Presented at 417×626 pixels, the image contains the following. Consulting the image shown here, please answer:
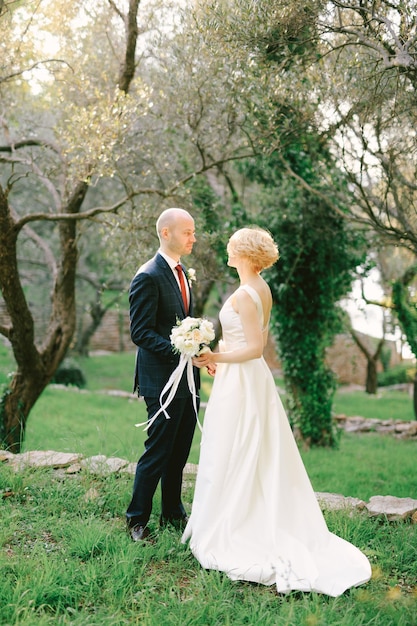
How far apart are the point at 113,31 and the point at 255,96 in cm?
347

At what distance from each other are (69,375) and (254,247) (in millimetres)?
15107

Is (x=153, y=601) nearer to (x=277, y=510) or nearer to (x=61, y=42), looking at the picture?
(x=277, y=510)

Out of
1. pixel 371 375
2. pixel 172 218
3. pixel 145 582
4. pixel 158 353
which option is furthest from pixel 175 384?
pixel 371 375

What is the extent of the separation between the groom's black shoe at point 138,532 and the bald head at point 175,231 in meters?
2.02

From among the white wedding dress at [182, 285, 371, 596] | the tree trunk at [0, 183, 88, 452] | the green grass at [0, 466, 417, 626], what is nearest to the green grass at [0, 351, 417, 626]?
the green grass at [0, 466, 417, 626]

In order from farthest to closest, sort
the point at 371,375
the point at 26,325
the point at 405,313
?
1. the point at 371,375
2. the point at 405,313
3. the point at 26,325

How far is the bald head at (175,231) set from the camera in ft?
15.2

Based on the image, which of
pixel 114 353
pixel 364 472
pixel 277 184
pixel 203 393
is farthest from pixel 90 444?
pixel 114 353

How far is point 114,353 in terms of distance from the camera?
26750 millimetres

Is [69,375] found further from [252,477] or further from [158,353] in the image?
[252,477]

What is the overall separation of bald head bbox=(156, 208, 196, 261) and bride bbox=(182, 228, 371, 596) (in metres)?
0.38

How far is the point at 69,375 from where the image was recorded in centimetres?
1869

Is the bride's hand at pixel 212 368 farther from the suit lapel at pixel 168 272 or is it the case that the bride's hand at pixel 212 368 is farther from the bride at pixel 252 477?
the suit lapel at pixel 168 272

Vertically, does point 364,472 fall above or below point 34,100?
below
